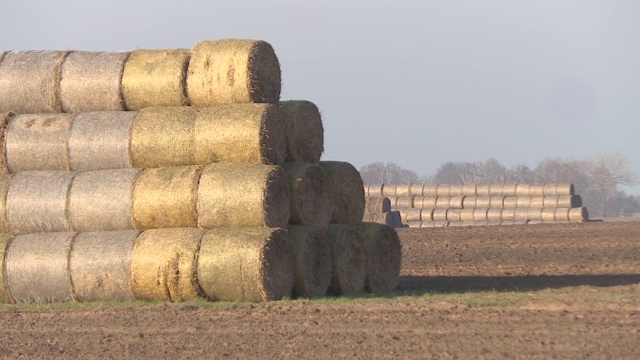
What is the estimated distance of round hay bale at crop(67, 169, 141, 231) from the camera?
46.7ft

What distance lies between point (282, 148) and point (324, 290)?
181cm

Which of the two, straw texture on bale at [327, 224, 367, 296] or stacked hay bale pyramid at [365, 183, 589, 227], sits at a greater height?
straw texture on bale at [327, 224, 367, 296]

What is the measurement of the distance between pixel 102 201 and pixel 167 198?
0.91 m

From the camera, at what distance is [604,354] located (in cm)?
955

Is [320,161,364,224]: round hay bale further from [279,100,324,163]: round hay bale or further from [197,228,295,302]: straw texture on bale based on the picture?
[197,228,295,302]: straw texture on bale

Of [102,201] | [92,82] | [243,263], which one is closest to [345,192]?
[243,263]

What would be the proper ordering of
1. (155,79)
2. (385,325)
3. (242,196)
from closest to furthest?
(385,325) → (242,196) → (155,79)

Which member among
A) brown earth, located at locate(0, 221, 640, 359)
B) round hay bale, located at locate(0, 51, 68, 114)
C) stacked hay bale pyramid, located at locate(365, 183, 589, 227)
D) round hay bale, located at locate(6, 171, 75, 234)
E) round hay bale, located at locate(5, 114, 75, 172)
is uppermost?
round hay bale, located at locate(0, 51, 68, 114)

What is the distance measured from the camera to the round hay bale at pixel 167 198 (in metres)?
13.9

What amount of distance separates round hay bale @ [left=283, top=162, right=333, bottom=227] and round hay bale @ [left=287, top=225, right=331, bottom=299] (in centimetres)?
14

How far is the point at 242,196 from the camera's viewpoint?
13523 mm

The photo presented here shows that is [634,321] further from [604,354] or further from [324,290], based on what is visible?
[324,290]

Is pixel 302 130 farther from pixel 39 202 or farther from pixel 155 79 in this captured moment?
pixel 39 202

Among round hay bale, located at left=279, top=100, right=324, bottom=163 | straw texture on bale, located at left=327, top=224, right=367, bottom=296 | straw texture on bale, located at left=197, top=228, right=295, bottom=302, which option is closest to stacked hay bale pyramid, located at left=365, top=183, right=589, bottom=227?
straw texture on bale, located at left=327, top=224, right=367, bottom=296
